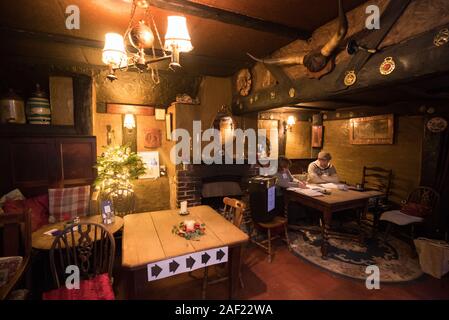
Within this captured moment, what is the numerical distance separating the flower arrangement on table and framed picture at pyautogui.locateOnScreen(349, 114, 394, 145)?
5.04 metres

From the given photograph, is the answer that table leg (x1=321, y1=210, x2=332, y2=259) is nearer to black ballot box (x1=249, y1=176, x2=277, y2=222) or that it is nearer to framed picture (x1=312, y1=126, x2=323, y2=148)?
black ballot box (x1=249, y1=176, x2=277, y2=222)

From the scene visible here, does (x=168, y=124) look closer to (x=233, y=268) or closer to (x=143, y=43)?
(x=143, y=43)

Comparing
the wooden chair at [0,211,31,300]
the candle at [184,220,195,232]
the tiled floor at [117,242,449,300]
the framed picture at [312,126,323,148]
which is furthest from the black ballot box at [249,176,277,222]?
the framed picture at [312,126,323,148]

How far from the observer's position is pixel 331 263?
2838 mm

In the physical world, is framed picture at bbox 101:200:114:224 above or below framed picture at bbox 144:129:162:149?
below

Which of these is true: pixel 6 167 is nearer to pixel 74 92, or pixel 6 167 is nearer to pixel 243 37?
pixel 74 92

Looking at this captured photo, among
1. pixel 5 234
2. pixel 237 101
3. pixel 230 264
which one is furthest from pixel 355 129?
pixel 5 234

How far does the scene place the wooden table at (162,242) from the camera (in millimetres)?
1634

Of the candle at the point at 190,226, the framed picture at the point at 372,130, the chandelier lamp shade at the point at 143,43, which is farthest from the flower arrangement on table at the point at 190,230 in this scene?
the framed picture at the point at 372,130

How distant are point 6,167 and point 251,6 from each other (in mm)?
3691

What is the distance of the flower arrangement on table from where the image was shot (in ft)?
6.52

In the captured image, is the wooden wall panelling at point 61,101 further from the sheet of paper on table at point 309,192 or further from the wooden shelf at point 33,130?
the sheet of paper on table at point 309,192

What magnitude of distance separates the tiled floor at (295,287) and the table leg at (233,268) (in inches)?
7.9

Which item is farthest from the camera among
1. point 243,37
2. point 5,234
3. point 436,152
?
point 436,152
